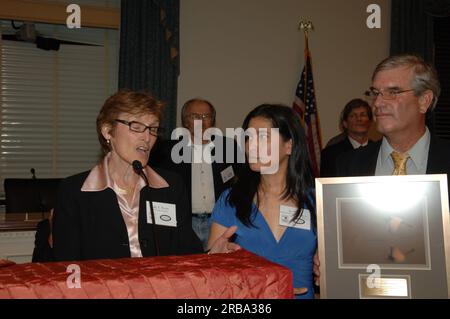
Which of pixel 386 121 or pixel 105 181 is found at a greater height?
pixel 386 121

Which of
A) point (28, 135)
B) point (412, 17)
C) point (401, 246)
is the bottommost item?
point (401, 246)

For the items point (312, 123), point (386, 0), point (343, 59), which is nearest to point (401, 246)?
point (312, 123)

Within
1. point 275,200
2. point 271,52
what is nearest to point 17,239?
point 275,200

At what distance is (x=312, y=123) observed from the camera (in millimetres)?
6004

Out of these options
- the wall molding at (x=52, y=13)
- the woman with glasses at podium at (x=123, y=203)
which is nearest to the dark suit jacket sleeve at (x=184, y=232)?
the woman with glasses at podium at (x=123, y=203)

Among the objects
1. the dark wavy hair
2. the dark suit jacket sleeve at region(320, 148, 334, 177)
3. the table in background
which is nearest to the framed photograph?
the dark wavy hair

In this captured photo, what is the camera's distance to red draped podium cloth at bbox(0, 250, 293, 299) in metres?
0.91

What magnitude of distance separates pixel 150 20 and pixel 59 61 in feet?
4.09

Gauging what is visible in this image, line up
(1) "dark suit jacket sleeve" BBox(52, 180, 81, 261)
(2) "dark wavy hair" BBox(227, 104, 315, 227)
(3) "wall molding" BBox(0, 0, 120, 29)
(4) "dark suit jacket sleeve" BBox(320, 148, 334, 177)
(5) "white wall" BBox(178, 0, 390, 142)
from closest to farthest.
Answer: (1) "dark suit jacket sleeve" BBox(52, 180, 81, 261) → (2) "dark wavy hair" BBox(227, 104, 315, 227) → (4) "dark suit jacket sleeve" BBox(320, 148, 334, 177) → (3) "wall molding" BBox(0, 0, 120, 29) → (5) "white wall" BBox(178, 0, 390, 142)

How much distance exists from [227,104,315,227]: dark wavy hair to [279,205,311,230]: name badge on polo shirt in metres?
0.07

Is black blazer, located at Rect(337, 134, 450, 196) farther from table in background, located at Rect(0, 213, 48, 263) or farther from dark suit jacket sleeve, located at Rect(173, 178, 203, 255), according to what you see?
table in background, located at Rect(0, 213, 48, 263)

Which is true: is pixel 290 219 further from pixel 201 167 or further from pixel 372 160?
pixel 201 167

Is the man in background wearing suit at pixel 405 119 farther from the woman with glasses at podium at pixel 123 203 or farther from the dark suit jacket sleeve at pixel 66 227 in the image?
the dark suit jacket sleeve at pixel 66 227

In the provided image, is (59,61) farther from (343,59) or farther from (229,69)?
(343,59)
